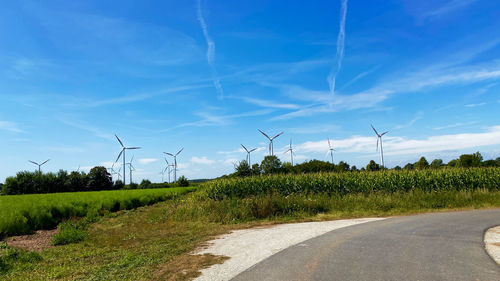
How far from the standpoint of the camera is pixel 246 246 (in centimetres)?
870

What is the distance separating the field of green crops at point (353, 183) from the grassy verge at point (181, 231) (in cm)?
109

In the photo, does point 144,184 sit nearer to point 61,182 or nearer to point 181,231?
point 61,182

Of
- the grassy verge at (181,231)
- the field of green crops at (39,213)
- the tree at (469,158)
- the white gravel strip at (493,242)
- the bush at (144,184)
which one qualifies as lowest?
the white gravel strip at (493,242)

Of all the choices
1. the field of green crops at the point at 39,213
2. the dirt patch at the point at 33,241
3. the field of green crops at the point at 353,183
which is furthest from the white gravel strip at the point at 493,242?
the field of green crops at the point at 39,213

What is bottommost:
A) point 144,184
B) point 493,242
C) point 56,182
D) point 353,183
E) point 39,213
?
point 493,242

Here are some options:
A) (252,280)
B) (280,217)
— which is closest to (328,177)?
(280,217)

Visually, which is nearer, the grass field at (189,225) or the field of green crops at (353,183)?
the grass field at (189,225)

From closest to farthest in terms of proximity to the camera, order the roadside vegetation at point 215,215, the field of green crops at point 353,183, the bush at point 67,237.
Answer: the roadside vegetation at point 215,215 < the bush at point 67,237 < the field of green crops at point 353,183

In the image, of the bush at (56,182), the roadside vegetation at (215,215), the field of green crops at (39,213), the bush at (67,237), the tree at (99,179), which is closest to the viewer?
the roadside vegetation at (215,215)

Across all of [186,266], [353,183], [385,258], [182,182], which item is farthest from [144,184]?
[385,258]

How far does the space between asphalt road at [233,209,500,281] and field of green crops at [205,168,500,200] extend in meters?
11.4

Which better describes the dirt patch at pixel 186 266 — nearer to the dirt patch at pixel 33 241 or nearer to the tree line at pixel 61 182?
the dirt patch at pixel 33 241

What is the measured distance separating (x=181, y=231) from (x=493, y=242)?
10.7m

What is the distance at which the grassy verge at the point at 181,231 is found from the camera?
7.03m
